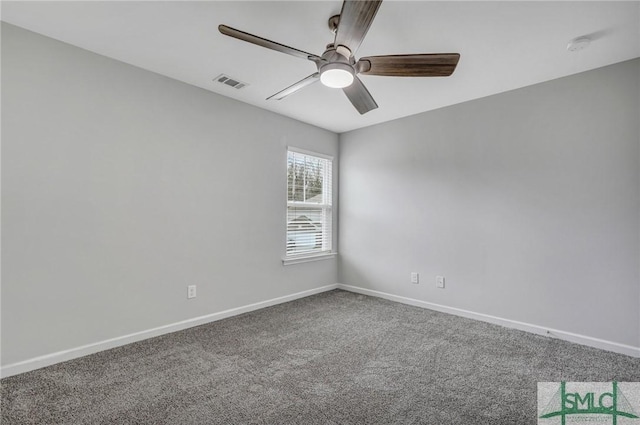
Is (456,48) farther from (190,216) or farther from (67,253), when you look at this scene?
A: (67,253)

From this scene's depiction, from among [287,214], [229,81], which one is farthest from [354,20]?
[287,214]

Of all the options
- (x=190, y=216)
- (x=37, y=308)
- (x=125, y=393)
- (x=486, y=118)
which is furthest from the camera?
(x=486, y=118)

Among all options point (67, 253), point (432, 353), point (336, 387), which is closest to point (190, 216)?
point (67, 253)

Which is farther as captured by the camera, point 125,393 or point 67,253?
point 67,253

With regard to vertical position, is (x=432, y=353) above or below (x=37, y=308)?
below

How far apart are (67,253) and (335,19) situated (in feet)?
8.28

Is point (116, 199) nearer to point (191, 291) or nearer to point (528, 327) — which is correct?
point (191, 291)

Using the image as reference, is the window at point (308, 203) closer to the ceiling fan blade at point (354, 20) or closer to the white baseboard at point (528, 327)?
the white baseboard at point (528, 327)

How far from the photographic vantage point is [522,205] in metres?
3.04

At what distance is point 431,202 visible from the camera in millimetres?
3684

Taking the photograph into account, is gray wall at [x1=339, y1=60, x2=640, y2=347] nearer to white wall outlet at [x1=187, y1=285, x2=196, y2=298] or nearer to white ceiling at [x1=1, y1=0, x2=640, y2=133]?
white ceiling at [x1=1, y1=0, x2=640, y2=133]

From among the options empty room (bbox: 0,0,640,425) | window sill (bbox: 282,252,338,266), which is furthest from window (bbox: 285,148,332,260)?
empty room (bbox: 0,0,640,425)

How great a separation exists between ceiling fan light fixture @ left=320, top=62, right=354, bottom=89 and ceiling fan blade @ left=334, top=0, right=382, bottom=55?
106mm

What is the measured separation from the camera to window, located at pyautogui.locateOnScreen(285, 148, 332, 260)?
4.05 m
